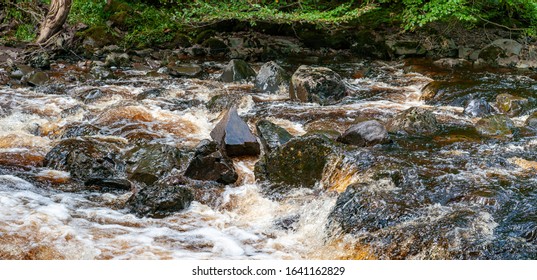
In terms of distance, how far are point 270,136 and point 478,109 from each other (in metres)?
3.83

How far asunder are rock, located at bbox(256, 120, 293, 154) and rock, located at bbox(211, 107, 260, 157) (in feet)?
0.44

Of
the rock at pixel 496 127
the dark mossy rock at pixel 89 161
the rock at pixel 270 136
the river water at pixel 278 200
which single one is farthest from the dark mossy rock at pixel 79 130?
the rock at pixel 496 127

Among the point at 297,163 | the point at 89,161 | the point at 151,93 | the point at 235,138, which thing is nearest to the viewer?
the point at 297,163

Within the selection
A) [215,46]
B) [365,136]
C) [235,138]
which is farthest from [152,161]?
[215,46]

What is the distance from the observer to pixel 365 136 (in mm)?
6699

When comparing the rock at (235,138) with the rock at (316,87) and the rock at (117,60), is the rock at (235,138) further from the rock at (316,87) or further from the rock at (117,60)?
the rock at (117,60)

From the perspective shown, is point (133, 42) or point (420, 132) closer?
point (420, 132)

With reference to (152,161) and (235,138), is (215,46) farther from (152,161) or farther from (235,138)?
(152,161)

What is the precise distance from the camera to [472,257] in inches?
158

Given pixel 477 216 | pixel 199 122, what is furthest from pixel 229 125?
pixel 477 216

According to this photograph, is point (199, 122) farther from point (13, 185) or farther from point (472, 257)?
point (472, 257)

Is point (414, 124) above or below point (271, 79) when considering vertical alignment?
above

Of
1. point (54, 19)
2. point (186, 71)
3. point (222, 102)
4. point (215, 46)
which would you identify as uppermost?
point (54, 19)
